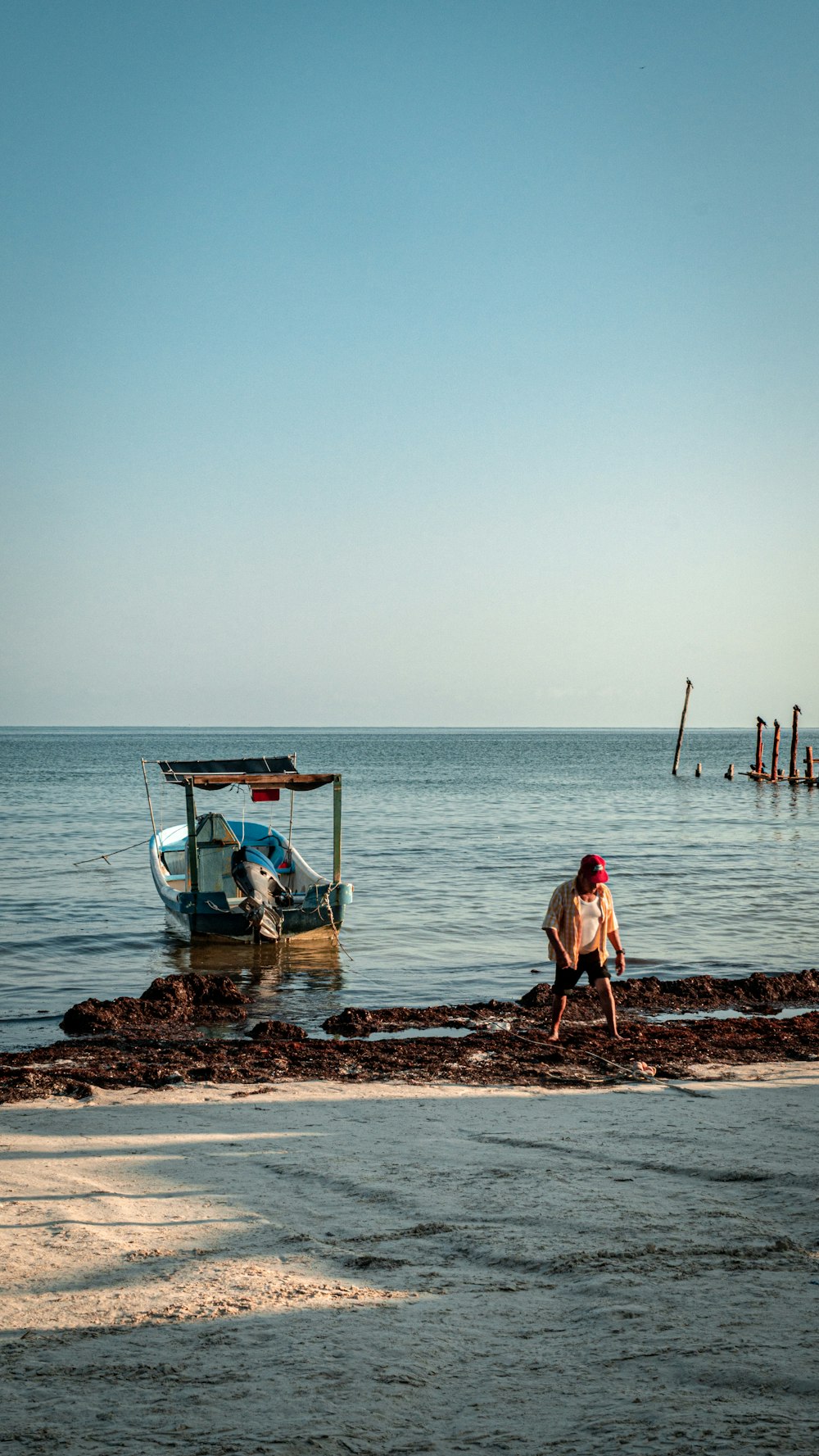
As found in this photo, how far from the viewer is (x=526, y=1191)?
5953 mm

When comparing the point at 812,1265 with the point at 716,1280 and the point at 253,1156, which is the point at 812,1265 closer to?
the point at 716,1280

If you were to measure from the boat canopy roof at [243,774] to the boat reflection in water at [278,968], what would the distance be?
2.33 metres

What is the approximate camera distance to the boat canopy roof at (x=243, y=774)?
52.4 ft

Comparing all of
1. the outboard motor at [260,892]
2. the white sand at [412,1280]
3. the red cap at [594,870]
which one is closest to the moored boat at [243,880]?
the outboard motor at [260,892]

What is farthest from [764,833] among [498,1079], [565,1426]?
[565,1426]

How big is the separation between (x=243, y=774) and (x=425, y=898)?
5.37 meters

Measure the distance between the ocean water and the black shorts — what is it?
2780 millimetres

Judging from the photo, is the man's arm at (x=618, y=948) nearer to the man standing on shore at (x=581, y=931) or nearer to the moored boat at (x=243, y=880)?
the man standing on shore at (x=581, y=931)

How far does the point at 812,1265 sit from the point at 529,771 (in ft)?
254

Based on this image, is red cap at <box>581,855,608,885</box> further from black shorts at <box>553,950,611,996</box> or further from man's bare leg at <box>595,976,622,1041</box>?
man's bare leg at <box>595,976,622,1041</box>

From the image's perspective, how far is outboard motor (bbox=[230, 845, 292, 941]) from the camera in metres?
15.4

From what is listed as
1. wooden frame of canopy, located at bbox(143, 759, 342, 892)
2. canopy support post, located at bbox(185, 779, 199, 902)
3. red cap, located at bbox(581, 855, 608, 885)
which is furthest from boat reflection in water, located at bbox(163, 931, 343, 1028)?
red cap, located at bbox(581, 855, 608, 885)

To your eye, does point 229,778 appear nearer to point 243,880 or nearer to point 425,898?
point 243,880

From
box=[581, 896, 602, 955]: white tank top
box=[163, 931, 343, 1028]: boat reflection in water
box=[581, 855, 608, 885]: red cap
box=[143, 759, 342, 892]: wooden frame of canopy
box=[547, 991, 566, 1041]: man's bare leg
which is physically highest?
box=[143, 759, 342, 892]: wooden frame of canopy
